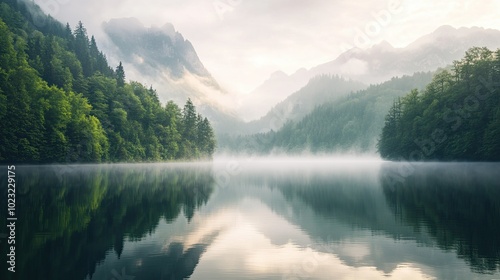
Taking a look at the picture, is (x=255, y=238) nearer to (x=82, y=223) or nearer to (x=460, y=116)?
(x=82, y=223)

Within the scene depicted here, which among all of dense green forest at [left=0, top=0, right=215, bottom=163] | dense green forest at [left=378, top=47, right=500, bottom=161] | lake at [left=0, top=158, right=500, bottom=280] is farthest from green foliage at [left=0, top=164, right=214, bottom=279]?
dense green forest at [left=378, top=47, right=500, bottom=161]

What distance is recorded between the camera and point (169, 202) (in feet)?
127

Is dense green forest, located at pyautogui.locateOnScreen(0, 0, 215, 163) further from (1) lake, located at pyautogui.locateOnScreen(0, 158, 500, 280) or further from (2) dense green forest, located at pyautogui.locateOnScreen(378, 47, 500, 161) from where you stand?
(2) dense green forest, located at pyautogui.locateOnScreen(378, 47, 500, 161)

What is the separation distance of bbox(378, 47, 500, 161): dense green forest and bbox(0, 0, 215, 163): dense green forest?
8519cm

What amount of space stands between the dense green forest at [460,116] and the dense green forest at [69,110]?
85.2 meters

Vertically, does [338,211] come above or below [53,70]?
below

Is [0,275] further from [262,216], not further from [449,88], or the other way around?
[449,88]

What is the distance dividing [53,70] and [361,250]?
132387mm

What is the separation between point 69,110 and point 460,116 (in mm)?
92703

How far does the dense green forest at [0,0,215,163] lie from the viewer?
96.9 meters

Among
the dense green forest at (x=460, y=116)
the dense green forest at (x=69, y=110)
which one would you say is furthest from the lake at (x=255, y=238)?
the dense green forest at (x=69, y=110)

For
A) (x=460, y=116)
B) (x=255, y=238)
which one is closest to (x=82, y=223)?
(x=255, y=238)

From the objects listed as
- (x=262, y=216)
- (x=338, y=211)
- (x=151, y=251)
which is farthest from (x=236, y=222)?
(x=151, y=251)

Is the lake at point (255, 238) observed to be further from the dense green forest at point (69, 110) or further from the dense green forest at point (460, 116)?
the dense green forest at point (69, 110)
